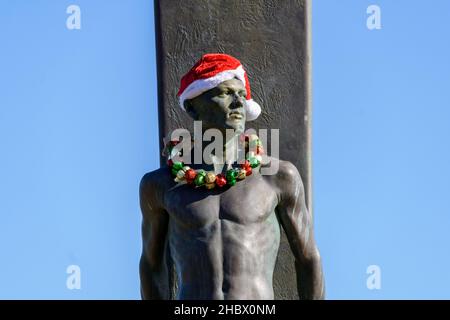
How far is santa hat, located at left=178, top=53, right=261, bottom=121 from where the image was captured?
12094 mm

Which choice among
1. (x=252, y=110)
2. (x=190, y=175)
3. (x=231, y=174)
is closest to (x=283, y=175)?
(x=231, y=174)

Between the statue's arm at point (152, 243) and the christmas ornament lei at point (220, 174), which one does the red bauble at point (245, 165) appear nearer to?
the christmas ornament lei at point (220, 174)

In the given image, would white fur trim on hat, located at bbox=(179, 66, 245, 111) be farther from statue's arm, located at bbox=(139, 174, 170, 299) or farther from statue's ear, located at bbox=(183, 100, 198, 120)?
statue's arm, located at bbox=(139, 174, 170, 299)

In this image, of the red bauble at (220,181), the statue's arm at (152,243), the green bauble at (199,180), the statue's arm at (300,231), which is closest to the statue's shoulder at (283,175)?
the statue's arm at (300,231)

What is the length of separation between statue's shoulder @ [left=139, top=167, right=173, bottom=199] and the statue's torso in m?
0.06

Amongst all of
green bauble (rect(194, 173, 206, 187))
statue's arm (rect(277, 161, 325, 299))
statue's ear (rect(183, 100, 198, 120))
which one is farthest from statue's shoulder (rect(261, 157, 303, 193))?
statue's ear (rect(183, 100, 198, 120))

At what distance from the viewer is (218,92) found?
39.7ft

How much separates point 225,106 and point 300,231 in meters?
0.85

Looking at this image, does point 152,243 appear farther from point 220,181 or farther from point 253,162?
point 253,162

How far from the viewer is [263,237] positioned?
12000 millimetres

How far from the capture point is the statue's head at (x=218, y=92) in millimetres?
12070

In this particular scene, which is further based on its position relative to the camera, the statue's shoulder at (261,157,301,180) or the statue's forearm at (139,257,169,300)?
the statue's forearm at (139,257,169,300)

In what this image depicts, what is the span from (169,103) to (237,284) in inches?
61.8
